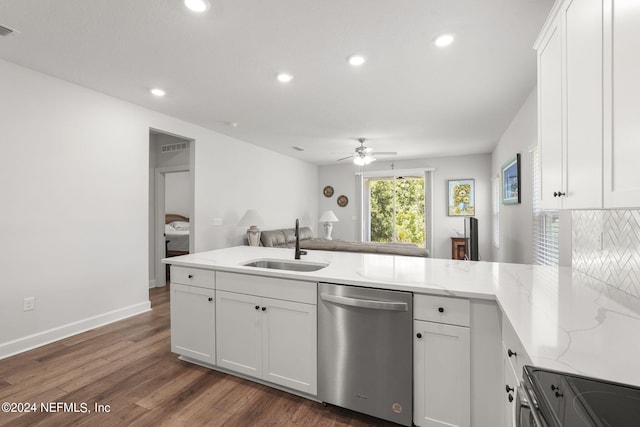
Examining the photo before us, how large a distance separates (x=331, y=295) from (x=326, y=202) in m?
6.47

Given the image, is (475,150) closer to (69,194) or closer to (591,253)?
(591,253)

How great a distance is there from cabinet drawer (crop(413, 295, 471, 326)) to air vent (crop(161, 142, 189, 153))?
439cm

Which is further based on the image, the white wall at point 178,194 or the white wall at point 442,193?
the white wall at point 178,194

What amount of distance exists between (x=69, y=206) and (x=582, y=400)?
396 cm

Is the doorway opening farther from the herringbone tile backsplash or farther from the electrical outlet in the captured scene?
the herringbone tile backsplash

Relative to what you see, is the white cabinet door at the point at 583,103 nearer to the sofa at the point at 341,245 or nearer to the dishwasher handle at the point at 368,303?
the dishwasher handle at the point at 368,303

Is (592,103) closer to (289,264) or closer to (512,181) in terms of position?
(289,264)

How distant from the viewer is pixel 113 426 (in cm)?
173

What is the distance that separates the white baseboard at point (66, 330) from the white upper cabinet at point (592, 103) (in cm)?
422

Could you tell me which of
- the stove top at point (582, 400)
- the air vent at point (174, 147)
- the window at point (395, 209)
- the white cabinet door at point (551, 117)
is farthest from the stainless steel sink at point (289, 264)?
the window at point (395, 209)

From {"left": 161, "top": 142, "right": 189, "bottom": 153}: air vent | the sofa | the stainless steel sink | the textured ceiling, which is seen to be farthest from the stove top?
{"left": 161, "top": 142, "right": 189, "bottom": 153}: air vent

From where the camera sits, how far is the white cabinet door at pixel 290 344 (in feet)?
6.16

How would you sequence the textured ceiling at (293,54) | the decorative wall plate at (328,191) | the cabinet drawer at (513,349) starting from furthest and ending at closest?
the decorative wall plate at (328,191), the textured ceiling at (293,54), the cabinet drawer at (513,349)

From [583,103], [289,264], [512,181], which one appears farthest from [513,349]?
[512,181]
